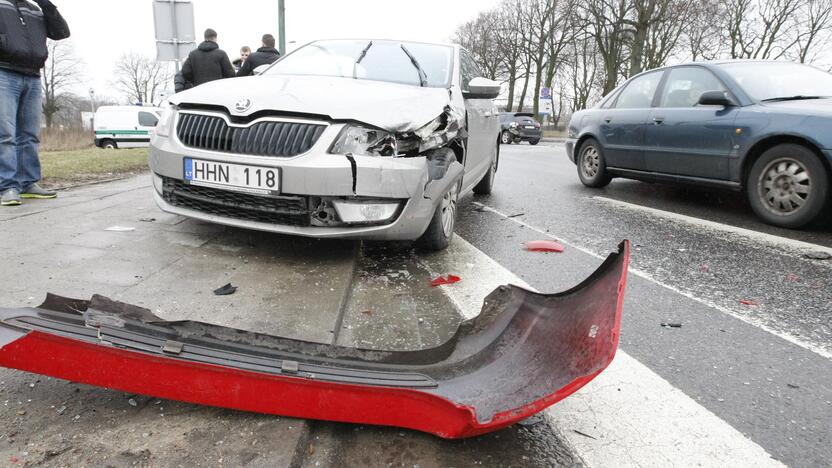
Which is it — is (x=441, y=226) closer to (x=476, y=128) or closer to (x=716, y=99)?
(x=476, y=128)

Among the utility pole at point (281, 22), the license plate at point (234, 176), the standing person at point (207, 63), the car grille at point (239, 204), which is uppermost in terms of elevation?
the utility pole at point (281, 22)

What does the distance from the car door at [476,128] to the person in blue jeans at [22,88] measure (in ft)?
12.0

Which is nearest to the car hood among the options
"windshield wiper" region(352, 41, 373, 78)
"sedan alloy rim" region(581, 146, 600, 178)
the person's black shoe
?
"windshield wiper" region(352, 41, 373, 78)

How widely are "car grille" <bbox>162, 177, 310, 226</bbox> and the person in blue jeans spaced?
210cm

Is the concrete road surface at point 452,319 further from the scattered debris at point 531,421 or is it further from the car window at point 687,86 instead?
the car window at point 687,86

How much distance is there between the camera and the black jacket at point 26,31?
4387 mm

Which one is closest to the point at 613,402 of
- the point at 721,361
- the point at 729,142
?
the point at 721,361

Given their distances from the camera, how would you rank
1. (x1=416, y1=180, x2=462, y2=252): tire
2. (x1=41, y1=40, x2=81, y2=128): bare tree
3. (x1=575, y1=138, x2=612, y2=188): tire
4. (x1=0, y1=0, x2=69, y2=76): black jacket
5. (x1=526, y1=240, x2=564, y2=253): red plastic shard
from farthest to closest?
(x1=41, y1=40, x2=81, y2=128): bare tree < (x1=575, y1=138, x2=612, y2=188): tire < (x1=0, y1=0, x2=69, y2=76): black jacket < (x1=526, y1=240, x2=564, y2=253): red plastic shard < (x1=416, y1=180, x2=462, y2=252): tire

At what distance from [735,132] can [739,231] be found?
1.02 m

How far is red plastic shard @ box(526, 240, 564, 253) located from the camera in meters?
4.02

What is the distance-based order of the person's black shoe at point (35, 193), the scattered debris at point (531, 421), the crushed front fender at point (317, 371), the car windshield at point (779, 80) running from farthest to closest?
1. the car windshield at point (779, 80)
2. the person's black shoe at point (35, 193)
3. the scattered debris at point (531, 421)
4. the crushed front fender at point (317, 371)

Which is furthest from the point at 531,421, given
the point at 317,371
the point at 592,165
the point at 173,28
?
the point at 173,28

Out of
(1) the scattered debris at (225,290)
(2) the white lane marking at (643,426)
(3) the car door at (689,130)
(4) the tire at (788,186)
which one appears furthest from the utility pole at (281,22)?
(2) the white lane marking at (643,426)

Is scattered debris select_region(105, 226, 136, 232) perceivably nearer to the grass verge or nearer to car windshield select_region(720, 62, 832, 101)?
Answer: the grass verge
